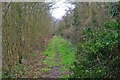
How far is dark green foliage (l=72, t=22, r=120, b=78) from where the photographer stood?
3093 mm

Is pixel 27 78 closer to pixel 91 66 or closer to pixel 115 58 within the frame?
pixel 91 66

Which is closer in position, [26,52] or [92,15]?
[26,52]

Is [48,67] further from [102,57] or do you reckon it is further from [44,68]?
[102,57]

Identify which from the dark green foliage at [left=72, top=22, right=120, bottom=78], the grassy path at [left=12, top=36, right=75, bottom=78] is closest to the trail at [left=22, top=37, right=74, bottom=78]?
the grassy path at [left=12, top=36, right=75, bottom=78]

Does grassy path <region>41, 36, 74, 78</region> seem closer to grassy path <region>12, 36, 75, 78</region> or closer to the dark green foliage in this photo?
grassy path <region>12, 36, 75, 78</region>

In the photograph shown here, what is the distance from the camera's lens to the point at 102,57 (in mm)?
3412

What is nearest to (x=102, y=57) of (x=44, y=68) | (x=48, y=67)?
(x=44, y=68)

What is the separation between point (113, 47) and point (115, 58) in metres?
0.36

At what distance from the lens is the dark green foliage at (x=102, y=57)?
10.1 ft

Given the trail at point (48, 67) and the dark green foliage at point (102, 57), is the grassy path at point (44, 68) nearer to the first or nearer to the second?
the trail at point (48, 67)

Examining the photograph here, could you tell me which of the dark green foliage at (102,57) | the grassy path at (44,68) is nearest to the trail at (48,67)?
the grassy path at (44,68)

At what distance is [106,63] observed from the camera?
326 centimetres

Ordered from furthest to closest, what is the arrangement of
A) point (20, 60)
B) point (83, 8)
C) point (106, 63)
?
point (83, 8)
point (20, 60)
point (106, 63)

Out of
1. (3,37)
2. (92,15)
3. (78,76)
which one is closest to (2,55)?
(3,37)
